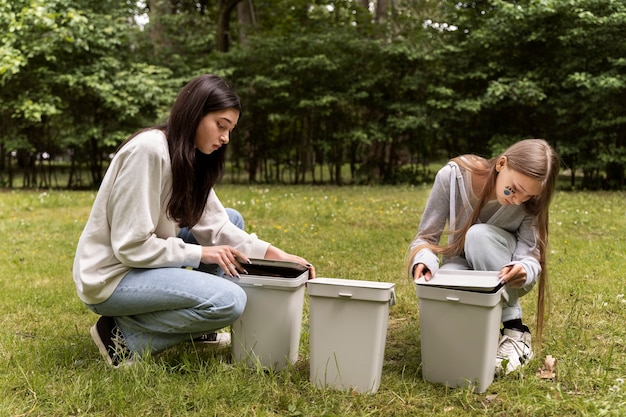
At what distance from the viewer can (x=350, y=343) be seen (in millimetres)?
2057

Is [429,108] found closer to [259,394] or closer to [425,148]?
[425,148]

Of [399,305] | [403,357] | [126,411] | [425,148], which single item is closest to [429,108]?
[425,148]

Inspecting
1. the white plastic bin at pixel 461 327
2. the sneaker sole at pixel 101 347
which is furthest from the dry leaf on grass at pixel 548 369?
the sneaker sole at pixel 101 347

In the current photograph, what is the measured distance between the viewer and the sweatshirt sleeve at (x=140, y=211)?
6.72 feet

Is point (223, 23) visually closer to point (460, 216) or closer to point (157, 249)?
point (460, 216)

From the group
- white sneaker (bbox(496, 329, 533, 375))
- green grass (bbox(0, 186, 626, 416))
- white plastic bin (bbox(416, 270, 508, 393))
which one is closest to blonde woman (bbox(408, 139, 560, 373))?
white sneaker (bbox(496, 329, 533, 375))

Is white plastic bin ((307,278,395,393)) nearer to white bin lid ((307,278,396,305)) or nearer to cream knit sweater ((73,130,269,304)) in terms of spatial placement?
white bin lid ((307,278,396,305))

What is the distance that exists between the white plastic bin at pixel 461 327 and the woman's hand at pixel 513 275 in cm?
4

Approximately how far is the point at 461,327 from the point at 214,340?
3.71ft

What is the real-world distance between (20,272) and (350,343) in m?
2.77

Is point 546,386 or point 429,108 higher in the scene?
point 429,108

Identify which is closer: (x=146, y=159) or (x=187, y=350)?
(x=146, y=159)

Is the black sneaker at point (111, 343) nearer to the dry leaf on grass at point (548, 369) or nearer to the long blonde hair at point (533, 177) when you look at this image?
the long blonde hair at point (533, 177)

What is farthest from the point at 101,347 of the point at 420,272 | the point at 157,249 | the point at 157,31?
the point at 157,31
